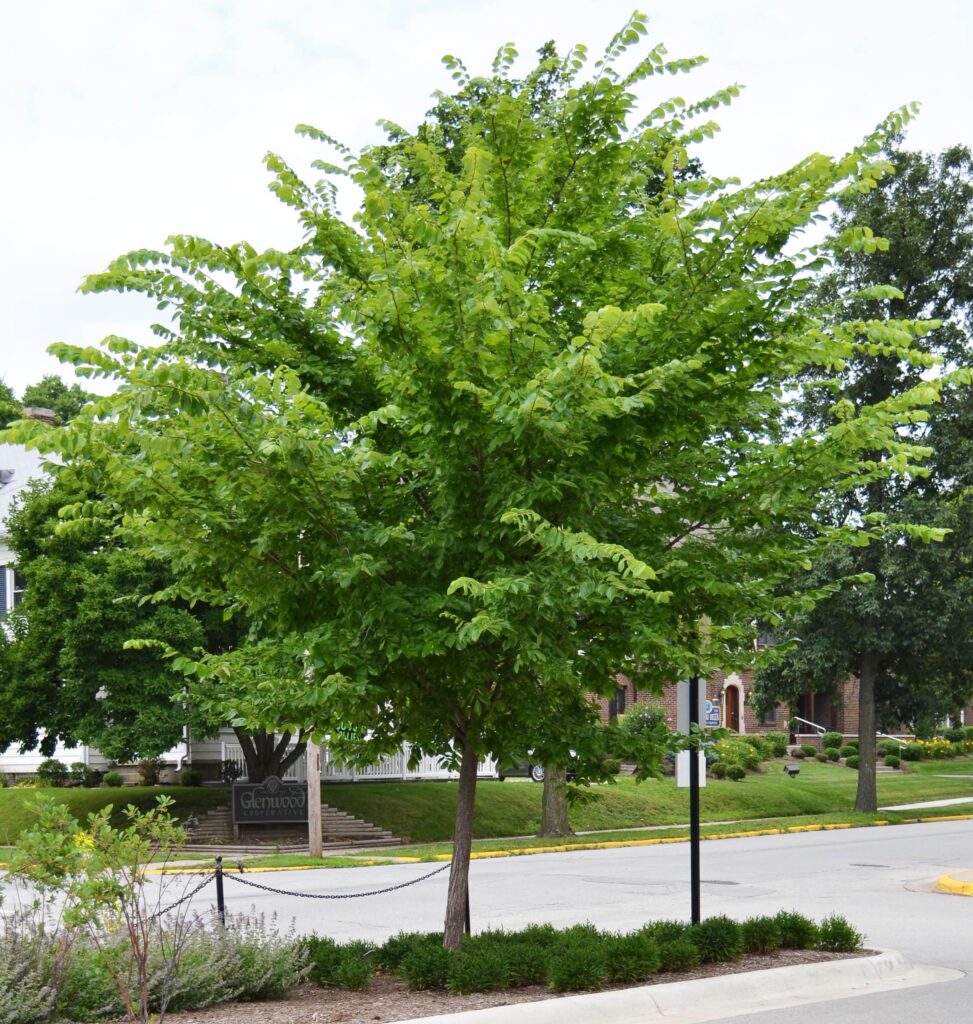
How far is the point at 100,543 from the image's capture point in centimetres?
2892

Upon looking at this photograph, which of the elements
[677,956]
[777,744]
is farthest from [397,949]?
[777,744]

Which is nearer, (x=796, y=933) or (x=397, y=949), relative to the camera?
(x=397, y=949)

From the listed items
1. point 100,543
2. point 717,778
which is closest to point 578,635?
point 100,543

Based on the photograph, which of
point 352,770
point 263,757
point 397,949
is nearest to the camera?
point 397,949

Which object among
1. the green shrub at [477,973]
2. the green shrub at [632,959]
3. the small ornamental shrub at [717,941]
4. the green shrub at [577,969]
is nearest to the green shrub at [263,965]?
the green shrub at [477,973]

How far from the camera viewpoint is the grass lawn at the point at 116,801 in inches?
1163

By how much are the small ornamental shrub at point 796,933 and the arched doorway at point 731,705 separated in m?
47.0

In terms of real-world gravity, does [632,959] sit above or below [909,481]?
below

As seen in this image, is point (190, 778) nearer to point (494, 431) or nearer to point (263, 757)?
point (263, 757)

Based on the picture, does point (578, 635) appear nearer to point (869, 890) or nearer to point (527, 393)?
point (527, 393)

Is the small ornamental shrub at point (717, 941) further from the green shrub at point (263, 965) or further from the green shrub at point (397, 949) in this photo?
the green shrub at point (263, 965)

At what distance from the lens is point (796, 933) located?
11227 millimetres

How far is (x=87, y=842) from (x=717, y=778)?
109 ft

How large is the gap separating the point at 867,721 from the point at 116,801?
60.4 feet
